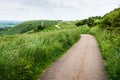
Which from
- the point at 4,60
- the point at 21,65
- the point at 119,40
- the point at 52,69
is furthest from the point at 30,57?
the point at 119,40

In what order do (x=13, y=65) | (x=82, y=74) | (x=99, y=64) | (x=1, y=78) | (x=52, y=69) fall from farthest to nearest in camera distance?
(x=99, y=64)
(x=52, y=69)
(x=82, y=74)
(x=13, y=65)
(x=1, y=78)

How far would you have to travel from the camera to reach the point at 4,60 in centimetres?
946

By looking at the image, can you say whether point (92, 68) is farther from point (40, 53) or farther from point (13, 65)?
point (13, 65)

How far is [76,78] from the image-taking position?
1109 centimetres

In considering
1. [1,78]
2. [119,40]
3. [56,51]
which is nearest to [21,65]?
[1,78]

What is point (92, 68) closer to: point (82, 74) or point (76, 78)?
point (82, 74)

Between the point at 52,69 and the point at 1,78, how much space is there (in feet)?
14.3

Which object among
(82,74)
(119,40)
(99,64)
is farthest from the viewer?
(119,40)

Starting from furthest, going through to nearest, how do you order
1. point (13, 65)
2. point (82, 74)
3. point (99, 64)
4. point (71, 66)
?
point (99, 64), point (71, 66), point (82, 74), point (13, 65)

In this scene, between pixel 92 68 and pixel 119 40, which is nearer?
pixel 92 68

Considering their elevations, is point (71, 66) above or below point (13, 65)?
below

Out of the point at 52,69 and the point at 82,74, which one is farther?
the point at 52,69

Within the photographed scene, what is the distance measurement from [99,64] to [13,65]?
6.52 meters

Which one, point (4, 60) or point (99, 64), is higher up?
point (4, 60)
